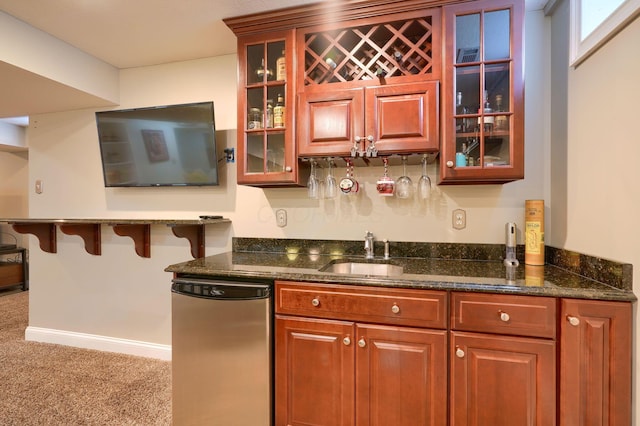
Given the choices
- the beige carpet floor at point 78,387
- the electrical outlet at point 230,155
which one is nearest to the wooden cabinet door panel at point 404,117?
the electrical outlet at point 230,155

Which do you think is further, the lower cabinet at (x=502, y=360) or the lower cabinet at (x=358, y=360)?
the lower cabinet at (x=358, y=360)

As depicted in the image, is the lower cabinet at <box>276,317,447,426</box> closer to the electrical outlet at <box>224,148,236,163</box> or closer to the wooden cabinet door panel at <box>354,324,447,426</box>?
the wooden cabinet door panel at <box>354,324,447,426</box>

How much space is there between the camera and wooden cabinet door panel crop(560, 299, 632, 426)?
1202mm

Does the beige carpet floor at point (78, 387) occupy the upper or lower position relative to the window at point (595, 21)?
lower

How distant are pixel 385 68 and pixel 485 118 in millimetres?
605

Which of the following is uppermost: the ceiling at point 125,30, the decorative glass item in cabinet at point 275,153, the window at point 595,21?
the ceiling at point 125,30

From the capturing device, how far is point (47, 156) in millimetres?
2840

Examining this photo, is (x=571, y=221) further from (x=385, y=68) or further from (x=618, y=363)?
(x=385, y=68)

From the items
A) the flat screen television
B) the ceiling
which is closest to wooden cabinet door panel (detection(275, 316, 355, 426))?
the flat screen television

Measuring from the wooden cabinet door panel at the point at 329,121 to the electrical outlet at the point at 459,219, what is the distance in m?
0.80

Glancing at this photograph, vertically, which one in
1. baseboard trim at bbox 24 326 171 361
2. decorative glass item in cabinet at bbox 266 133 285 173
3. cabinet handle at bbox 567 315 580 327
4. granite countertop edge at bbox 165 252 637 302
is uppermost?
decorative glass item in cabinet at bbox 266 133 285 173

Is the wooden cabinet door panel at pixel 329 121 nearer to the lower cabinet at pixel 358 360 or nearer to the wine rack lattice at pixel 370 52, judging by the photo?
the wine rack lattice at pixel 370 52

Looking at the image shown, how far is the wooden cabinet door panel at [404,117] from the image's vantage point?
167 cm

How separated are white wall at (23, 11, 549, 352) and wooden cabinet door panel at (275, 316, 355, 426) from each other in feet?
2.58
